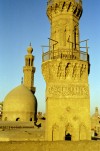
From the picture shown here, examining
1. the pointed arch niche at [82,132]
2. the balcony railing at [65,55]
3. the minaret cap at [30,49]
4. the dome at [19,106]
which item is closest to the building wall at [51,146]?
the pointed arch niche at [82,132]

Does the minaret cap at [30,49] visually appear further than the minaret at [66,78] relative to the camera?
Yes

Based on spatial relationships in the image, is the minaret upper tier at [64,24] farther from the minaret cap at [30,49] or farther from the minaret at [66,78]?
the minaret cap at [30,49]

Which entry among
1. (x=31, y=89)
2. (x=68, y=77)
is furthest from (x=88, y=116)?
(x=31, y=89)

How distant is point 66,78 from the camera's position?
12.8 metres

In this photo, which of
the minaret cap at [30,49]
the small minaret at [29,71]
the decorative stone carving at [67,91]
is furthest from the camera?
the minaret cap at [30,49]

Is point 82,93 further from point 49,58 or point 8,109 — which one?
point 8,109

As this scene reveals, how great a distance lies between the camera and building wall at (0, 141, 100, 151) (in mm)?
10750

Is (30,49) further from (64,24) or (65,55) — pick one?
(65,55)

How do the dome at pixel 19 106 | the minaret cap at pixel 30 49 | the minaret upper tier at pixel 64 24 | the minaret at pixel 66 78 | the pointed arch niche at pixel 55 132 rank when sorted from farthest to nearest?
the minaret cap at pixel 30 49 < the dome at pixel 19 106 < the minaret upper tier at pixel 64 24 < the minaret at pixel 66 78 < the pointed arch niche at pixel 55 132

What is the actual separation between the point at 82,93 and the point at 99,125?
20.7m

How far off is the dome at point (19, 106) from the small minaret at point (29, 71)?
3.15 metres

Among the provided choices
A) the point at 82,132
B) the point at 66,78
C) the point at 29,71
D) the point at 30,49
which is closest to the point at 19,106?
the point at 29,71

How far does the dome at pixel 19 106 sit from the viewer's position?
27141 mm

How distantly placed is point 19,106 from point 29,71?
630cm
